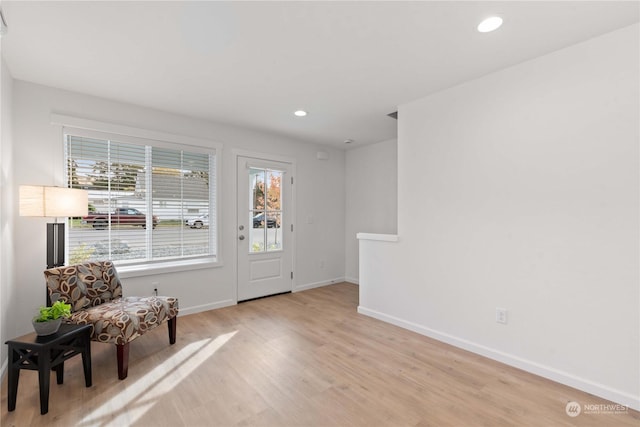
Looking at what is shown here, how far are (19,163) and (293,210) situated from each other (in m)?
3.10

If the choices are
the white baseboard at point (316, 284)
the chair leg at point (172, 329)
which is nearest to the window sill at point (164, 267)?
the chair leg at point (172, 329)

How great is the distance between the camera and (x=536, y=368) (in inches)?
90.8

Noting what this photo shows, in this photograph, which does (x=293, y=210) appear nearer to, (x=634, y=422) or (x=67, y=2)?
(x=67, y=2)

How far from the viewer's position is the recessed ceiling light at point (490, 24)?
1.86 metres

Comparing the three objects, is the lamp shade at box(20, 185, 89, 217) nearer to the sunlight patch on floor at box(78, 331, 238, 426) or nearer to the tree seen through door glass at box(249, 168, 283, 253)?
the sunlight patch on floor at box(78, 331, 238, 426)

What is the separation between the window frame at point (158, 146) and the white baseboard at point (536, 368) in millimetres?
2522

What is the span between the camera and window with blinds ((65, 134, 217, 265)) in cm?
305

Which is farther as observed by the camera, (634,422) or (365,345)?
(365,345)

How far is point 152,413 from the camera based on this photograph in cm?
185

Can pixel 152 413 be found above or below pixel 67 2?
below

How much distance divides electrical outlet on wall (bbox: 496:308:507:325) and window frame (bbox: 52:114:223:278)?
318cm

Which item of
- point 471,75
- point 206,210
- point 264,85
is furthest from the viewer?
point 206,210

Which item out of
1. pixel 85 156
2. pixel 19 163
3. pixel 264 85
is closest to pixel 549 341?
pixel 264 85

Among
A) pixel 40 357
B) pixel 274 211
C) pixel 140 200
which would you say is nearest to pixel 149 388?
pixel 40 357
